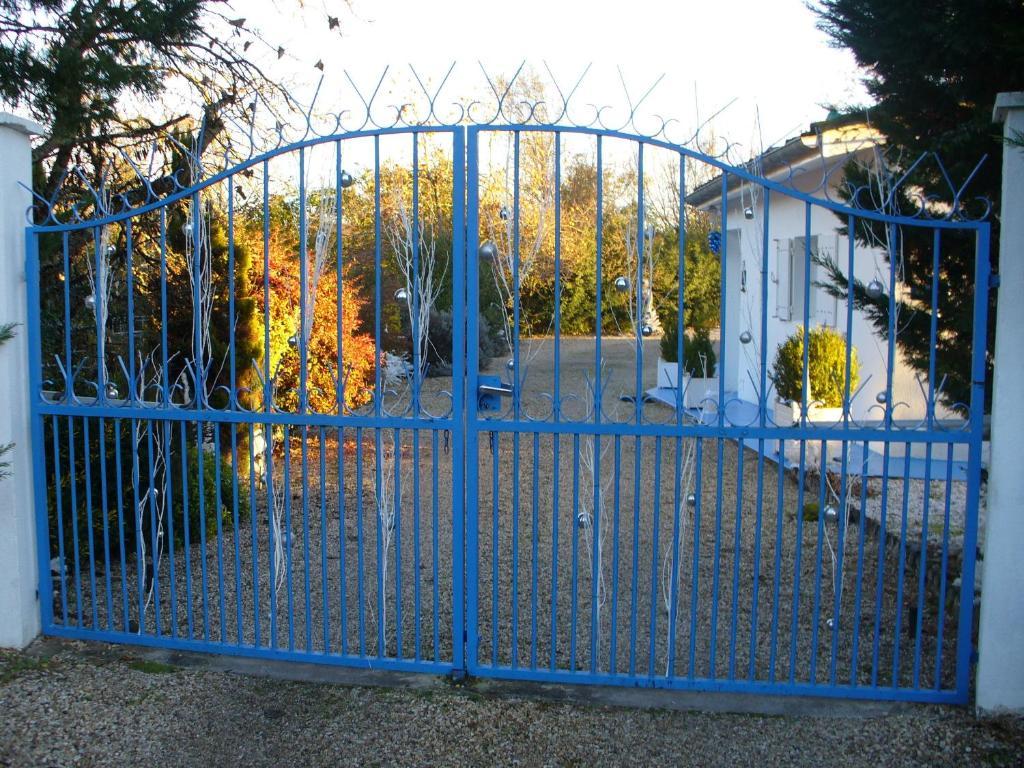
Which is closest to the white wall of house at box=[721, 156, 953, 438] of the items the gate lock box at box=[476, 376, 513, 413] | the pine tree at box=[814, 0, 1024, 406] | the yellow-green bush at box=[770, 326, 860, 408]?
the yellow-green bush at box=[770, 326, 860, 408]

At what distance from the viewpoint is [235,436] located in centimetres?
422

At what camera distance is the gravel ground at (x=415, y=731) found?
11.8 ft

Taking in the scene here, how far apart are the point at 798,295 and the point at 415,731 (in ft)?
28.5

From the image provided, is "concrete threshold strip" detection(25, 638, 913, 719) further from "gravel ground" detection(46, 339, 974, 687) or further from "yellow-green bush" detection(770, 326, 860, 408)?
"yellow-green bush" detection(770, 326, 860, 408)

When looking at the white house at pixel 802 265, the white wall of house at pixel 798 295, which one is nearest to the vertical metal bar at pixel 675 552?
the white house at pixel 802 265

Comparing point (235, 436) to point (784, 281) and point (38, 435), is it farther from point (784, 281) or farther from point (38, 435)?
point (784, 281)

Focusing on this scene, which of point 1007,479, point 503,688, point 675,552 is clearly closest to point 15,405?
point 503,688

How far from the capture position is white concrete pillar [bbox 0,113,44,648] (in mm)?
4359

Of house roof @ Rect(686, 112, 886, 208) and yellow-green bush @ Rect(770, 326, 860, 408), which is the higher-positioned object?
house roof @ Rect(686, 112, 886, 208)

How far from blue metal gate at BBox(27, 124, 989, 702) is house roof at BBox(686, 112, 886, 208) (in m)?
0.51

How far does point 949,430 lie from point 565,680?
6.07 feet

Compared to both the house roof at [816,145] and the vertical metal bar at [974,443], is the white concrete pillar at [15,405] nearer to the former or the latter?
the house roof at [816,145]

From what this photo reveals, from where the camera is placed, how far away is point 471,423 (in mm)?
4023

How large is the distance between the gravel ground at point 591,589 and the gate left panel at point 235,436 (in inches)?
1.7
